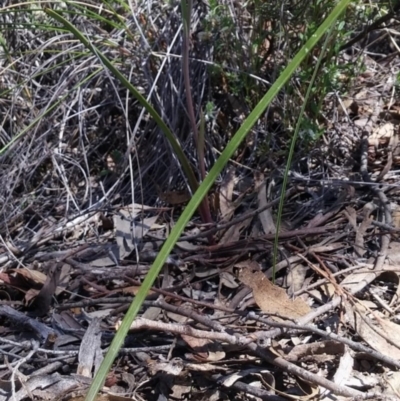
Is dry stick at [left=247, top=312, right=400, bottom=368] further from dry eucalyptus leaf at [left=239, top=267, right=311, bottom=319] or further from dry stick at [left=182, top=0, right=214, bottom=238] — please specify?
dry stick at [left=182, top=0, right=214, bottom=238]

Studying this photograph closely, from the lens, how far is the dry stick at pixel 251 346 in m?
1.50

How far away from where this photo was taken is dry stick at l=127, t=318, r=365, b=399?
58.9 inches

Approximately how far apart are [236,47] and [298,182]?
435 mm

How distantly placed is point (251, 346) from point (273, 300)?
0.15 m

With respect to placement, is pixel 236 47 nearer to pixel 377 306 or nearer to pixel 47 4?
pixel 47 4

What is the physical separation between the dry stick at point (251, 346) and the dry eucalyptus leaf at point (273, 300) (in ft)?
0.37

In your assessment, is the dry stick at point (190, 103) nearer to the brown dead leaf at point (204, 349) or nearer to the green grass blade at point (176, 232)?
the brown dead leaf at point (204, 349)

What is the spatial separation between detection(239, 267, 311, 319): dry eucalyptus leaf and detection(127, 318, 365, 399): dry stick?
0.11m

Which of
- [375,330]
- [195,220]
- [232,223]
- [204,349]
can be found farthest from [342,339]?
[195,220]

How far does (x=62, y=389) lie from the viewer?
5.18 ft

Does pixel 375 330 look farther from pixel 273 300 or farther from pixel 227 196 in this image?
pixel 227 196

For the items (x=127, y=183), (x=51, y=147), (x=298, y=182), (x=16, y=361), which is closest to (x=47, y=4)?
(x=51, y=147)

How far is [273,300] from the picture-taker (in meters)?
1.68

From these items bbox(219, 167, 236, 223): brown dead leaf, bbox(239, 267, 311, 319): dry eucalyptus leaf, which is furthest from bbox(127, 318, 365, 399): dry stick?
bbox(219, 167, 236, 223): brown dead leaf
